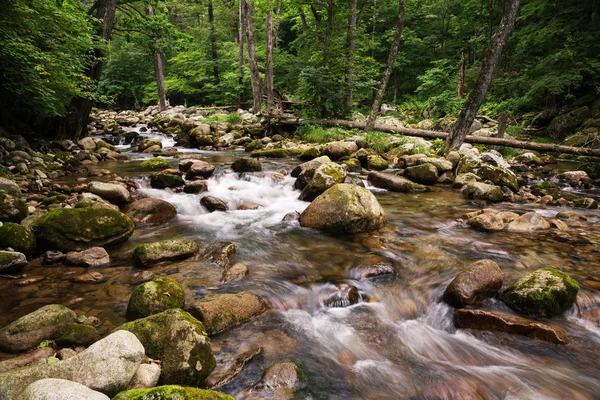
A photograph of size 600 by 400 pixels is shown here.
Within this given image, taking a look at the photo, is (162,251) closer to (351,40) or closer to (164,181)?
(164,181)

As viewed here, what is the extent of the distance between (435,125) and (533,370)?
654 inches

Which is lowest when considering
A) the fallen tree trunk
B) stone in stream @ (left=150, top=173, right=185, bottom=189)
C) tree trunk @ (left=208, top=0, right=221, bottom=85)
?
stone in stream @ (left=150, top=173, right=185, bottom=189)

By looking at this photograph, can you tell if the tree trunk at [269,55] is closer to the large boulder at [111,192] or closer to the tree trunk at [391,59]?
the tree trunk at [391,59]

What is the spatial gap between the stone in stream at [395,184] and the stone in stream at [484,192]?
1.13 m

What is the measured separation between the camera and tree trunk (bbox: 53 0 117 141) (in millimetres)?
11113

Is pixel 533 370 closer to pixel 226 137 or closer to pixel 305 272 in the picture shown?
pixel 305 272

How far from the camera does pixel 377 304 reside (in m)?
4.09

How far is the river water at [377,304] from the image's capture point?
300 centimetres

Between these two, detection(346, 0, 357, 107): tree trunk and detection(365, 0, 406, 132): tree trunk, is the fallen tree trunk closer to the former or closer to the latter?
detection(365, 0, 406, 132): tree trunk

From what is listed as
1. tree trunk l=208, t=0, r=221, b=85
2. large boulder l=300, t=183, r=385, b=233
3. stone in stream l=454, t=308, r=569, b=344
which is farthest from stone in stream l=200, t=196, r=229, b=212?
tree trunk l=208, t=0, r=221, b=85

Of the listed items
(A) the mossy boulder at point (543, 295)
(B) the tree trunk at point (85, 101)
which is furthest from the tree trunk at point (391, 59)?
(A) the mossy boulder at point (543, 295)

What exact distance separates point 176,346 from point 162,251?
2359 mm

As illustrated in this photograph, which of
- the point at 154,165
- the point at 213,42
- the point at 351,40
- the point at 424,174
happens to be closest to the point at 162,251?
the point at 154,165

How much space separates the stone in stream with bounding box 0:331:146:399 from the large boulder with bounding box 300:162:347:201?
5965mm
